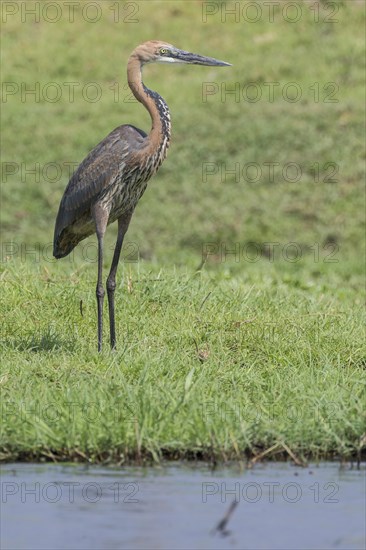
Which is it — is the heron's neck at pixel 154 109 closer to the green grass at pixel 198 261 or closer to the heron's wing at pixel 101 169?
the heron's wing at pixel 101 169

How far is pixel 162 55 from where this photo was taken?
8.41 meters

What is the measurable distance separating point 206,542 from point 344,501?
826 millimetres

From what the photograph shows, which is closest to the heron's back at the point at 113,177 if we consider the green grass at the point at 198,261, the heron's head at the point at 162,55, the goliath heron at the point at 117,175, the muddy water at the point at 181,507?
the goliath heron at the point at 117,175

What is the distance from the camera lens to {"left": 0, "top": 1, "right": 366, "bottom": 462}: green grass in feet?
19.6

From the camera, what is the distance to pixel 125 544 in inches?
174

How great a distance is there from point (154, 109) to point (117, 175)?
1.71ft

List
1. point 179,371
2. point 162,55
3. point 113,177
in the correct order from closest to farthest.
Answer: point 179,371, point 113,177, point 162,55

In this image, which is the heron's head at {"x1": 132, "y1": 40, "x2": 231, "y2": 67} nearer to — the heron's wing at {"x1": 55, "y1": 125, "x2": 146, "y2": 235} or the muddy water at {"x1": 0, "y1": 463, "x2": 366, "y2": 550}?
the heron's wing at {"x1": 55, "y1": 125, "x2": 146, "y2": 235}

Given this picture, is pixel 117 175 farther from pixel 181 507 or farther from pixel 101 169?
pixel 181 507

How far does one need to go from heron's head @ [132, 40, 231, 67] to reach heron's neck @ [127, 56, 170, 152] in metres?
0.07

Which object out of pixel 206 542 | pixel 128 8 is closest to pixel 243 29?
pixel 128 8

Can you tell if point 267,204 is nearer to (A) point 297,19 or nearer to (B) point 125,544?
(A) point 297,19

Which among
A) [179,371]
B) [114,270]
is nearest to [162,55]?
[114,270]

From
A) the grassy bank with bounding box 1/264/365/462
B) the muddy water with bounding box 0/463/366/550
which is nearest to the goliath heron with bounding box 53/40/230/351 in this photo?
the grassy bank with bounding box 1/264/365/462
